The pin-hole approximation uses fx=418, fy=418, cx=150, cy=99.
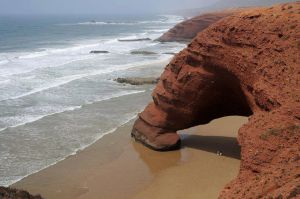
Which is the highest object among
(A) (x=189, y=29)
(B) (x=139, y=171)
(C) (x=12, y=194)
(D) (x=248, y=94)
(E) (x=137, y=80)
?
(D) (x=248, y=94)

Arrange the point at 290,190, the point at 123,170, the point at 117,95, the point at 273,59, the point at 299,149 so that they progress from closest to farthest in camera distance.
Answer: the point at 290,190, the point at 299,149, the point at 273,59, the point at 123,170, the point at 117,95

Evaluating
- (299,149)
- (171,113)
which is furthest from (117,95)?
(299,149)

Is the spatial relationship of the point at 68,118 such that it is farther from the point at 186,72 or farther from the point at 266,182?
the point at 266,182

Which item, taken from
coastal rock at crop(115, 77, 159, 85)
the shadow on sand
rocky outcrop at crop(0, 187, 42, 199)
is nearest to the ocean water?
coastal rock at crop(115, 77, 159, 85)

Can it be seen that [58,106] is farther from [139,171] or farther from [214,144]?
[139,171]

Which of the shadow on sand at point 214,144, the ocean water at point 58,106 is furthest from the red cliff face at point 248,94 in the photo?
the ocean water at point 58,106

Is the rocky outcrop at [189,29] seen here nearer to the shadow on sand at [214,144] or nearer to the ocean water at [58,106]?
the ocean water at [58,106]

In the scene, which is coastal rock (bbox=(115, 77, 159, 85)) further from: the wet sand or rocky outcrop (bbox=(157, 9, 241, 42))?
rocky outcrop (bbox=(157, 9, 241, 42))

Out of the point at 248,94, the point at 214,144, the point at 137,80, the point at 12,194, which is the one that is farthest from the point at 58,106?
the point at 248,94
